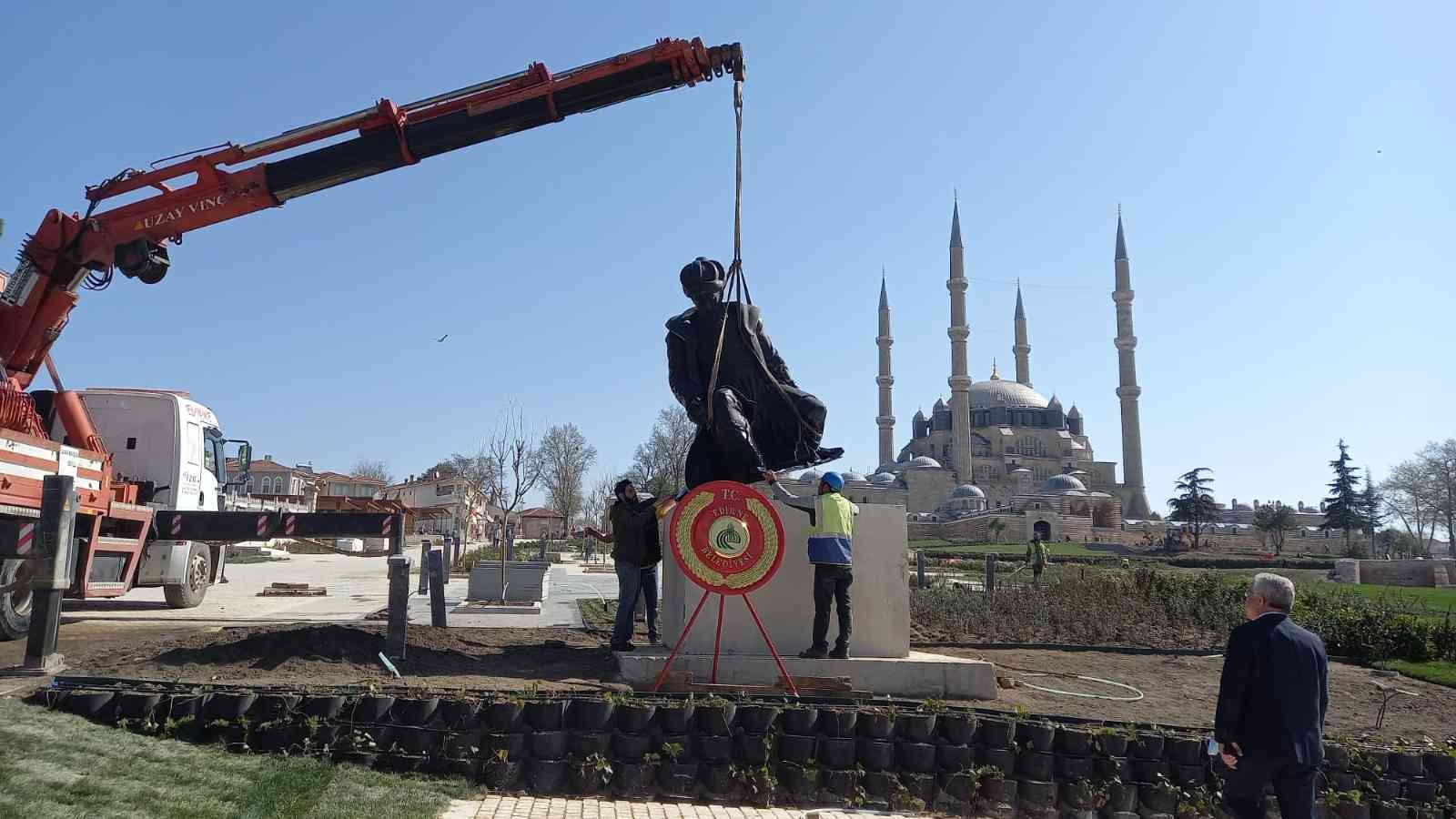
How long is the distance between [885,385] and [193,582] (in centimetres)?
7951

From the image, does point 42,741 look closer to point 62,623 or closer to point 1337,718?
point 62,623

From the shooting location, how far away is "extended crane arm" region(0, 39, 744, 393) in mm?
9883

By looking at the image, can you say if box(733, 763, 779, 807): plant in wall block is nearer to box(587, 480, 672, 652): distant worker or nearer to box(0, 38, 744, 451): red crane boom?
box(587, 480, 672, 652): distant worker

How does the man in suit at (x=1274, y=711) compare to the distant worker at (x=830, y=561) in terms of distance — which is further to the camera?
the distant worker at (x=830, y=561)

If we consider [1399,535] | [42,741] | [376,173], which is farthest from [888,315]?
[42,741]

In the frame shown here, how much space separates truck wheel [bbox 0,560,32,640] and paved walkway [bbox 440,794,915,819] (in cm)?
590

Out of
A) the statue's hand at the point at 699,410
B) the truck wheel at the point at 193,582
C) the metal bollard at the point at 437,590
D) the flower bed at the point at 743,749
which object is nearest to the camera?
the flower bed at the point at 743,749

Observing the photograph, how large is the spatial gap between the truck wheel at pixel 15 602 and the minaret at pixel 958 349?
73.3 meters

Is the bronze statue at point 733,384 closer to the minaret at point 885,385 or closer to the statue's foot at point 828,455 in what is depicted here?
the statue's foot at point 828,455

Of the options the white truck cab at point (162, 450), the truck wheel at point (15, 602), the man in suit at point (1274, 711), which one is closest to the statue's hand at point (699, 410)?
the man in suit at point (1274, 711)

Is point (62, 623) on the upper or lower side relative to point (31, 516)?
lower

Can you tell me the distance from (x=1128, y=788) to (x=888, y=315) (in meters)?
86.1

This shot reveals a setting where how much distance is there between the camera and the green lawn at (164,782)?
356 cm

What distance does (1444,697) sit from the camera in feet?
25.4
